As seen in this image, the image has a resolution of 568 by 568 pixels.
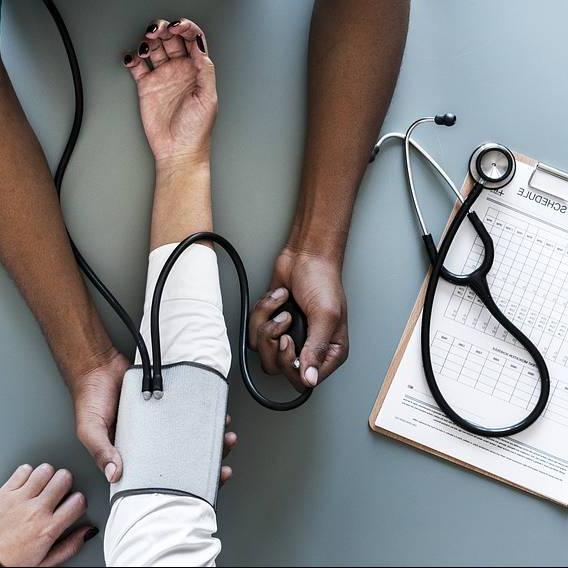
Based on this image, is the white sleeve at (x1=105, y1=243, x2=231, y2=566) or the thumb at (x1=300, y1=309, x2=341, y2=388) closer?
the white sleeve at (x1=105, y1=243, x2=231, y2=566)

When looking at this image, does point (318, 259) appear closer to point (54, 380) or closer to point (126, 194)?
point (126, 194)

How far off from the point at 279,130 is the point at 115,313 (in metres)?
0.36

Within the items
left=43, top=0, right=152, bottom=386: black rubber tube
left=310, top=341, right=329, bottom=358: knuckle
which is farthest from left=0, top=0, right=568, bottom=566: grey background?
left=310, top=341, right=329, bottom=358: knuckle

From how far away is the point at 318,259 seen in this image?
974mm

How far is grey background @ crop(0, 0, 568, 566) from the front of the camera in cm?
99

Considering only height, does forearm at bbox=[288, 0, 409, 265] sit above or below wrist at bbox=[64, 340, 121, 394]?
above

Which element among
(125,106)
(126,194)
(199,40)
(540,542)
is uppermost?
(199,40)

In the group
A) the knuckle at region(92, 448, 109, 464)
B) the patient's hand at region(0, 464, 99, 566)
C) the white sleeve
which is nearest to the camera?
the white sleeve

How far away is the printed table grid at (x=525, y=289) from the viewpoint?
1.01m

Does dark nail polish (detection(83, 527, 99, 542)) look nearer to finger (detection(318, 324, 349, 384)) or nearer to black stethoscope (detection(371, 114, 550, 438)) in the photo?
finger (detection(318, 324, 349, 384))

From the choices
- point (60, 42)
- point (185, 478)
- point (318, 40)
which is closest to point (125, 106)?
point (60, 42)

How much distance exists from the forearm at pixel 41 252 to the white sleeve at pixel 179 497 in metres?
0.09

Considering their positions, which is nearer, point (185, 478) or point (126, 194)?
point (185, 478)

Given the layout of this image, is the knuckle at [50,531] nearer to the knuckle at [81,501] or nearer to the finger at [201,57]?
the knuckle at [81,501]
